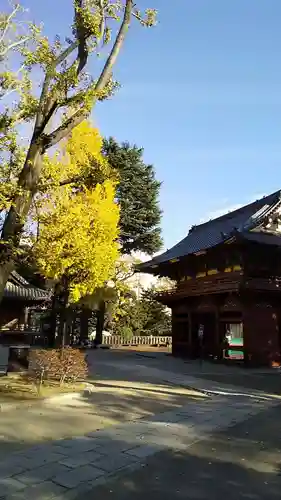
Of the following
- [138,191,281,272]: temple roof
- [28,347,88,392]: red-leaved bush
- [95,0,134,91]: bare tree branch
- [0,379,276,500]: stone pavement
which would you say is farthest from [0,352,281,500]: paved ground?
[138,191,281,272]: temple roof

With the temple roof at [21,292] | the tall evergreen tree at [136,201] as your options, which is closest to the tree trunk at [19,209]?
the temple roof at [21,292]

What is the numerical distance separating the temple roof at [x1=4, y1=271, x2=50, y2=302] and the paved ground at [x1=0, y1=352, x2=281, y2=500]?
13.3 meters

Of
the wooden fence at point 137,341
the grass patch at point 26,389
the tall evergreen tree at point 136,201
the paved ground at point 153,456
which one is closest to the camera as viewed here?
the paved ground at point 153,456

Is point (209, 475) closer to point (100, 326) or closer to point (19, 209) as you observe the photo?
point (19, 209)

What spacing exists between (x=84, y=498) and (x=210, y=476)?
1.78 m

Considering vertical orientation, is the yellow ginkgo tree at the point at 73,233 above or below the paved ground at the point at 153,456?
above

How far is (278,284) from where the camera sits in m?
21.9

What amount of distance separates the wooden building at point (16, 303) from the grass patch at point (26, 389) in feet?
31.1

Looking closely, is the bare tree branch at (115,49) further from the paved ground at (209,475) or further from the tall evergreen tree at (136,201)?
the tall evergreen tree at (136,201)

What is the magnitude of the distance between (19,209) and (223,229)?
19455mm

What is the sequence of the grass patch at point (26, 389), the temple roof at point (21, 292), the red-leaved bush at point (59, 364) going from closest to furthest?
the grass patch at point (26, 389)
the red-leaved bush at point (59, 364)
the temple roof at point (21, 292)

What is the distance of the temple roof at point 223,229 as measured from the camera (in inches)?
886

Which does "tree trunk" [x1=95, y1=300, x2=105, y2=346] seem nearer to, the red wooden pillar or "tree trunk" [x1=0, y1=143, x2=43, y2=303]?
the red wooden pillar

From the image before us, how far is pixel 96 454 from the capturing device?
609 cm
